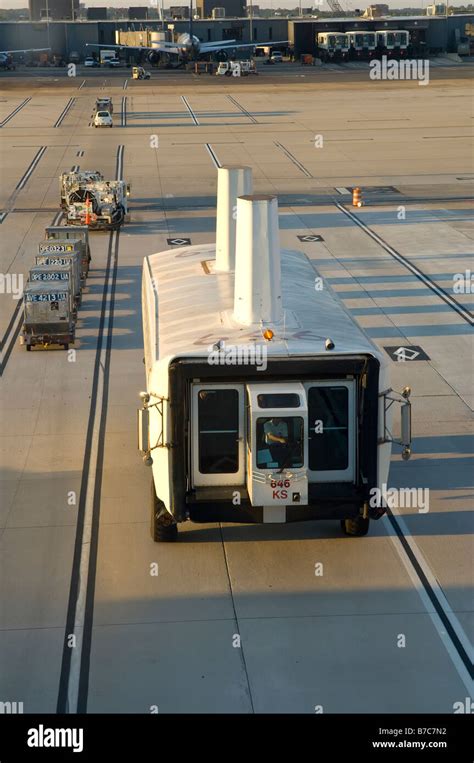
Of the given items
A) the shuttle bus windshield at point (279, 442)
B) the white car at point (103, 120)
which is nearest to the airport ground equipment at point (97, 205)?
the shuttle bus windshield at point (279, 442)

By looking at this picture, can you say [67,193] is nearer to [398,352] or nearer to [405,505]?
[398,352]

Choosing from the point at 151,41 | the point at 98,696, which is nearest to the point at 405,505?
the point at 98,696

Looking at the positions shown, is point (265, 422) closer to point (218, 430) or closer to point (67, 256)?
point (218, 430)

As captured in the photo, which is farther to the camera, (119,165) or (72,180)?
(119,165)

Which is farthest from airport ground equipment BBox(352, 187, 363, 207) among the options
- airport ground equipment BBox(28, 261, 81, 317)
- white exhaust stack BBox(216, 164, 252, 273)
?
white exhaust stack BBox(216, 164, 252, 273)

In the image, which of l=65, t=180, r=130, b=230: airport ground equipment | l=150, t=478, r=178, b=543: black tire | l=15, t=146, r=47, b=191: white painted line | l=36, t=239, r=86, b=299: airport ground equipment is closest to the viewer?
l=150, t=478, r=178, b=543: black tire

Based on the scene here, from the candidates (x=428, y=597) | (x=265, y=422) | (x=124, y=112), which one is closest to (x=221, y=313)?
(x=265, y=422)

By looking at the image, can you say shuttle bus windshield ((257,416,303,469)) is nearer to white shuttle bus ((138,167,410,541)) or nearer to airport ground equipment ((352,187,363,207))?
white shuttle bus ((138,167,410,541))
